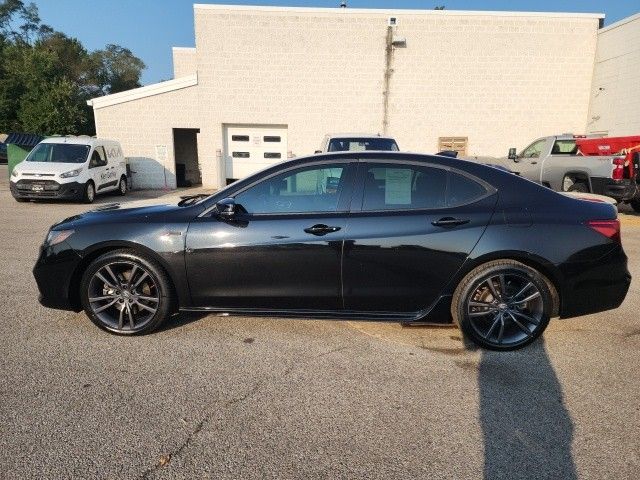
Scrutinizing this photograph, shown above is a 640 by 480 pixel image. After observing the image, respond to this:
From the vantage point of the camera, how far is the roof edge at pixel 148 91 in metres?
15.5

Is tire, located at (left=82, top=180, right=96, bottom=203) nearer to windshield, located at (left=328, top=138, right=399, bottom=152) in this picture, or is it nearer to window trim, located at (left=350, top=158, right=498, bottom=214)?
windshield, located at (left=328, top=138, right=399, bottom=152)

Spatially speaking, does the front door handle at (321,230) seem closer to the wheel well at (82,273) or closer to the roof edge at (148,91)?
the wheel well at (82,273)

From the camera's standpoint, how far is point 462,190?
Result: 11.2 ft

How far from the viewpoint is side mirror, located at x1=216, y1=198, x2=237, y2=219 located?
10.9ft

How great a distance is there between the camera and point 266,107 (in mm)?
15719

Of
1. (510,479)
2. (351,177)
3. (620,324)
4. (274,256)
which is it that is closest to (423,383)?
(510,479)

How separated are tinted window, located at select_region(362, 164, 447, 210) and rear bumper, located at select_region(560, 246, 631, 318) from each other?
116 centimetres

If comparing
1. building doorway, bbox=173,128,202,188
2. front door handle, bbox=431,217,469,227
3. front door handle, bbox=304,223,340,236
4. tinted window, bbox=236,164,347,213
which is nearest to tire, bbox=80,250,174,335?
tinted window, bbox=236,164,347,213

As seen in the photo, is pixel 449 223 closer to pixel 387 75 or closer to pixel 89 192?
pixel 89 192

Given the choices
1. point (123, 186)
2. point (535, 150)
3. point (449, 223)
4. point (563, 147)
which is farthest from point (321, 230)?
point (123, 186)

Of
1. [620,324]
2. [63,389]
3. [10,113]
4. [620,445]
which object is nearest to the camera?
[620,445]

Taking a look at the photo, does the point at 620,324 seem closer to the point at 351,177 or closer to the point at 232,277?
the point at 351,177

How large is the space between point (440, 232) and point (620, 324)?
7.16 feet

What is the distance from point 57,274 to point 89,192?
9.82 m
